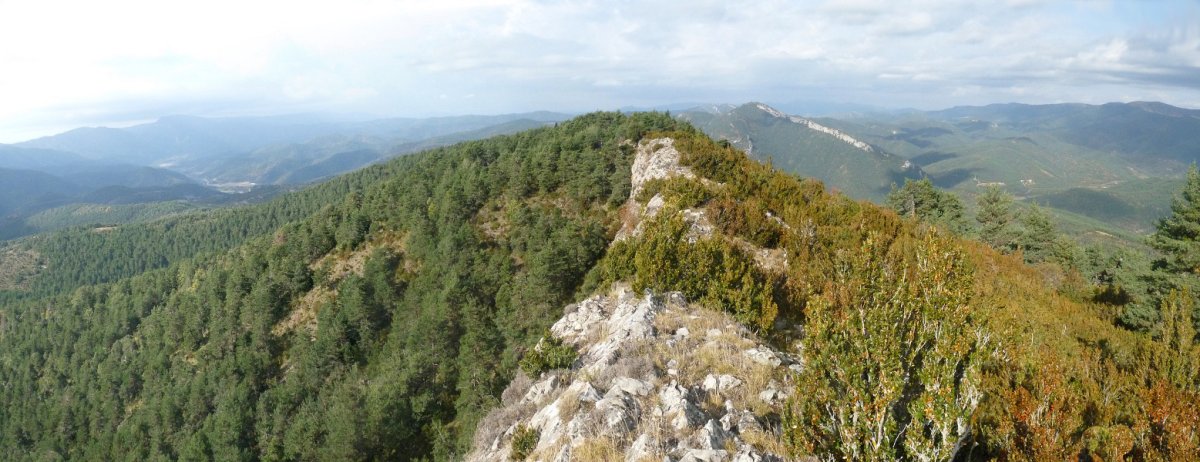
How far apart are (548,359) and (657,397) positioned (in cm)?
556

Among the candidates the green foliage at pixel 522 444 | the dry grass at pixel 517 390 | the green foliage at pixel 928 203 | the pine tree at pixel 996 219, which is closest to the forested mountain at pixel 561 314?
the green foliage at pixel 522 444

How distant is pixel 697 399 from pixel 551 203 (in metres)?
41.9

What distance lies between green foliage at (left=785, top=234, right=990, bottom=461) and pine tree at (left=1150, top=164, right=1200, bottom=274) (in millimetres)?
25480

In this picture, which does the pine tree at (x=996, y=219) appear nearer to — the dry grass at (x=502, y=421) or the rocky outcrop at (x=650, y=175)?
the rocky outcrop at (x=650, y=175)

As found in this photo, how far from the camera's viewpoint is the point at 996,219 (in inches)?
2082

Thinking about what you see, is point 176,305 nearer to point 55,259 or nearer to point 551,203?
point 551,203

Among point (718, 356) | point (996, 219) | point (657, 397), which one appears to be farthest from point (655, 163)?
point (996, 219)

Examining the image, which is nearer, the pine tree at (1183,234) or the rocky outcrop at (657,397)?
the rocky outcrop at (657,397)

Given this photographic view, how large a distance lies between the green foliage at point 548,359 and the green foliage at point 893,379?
8.14 m

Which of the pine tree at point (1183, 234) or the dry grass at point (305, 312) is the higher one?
the pine tree at point (1183, 234)

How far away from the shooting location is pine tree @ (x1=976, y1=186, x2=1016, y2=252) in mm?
51938

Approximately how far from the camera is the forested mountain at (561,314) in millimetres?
8508

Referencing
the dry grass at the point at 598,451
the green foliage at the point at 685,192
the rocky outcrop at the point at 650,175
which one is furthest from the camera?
the rocky outcrop at the point at 650,175

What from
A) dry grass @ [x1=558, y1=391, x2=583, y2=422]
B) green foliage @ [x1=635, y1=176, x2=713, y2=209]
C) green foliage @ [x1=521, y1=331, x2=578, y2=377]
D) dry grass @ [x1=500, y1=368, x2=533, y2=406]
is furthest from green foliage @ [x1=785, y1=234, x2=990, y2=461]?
green foliage @ [x1=635, y1=176, x2=713, y2=209]
